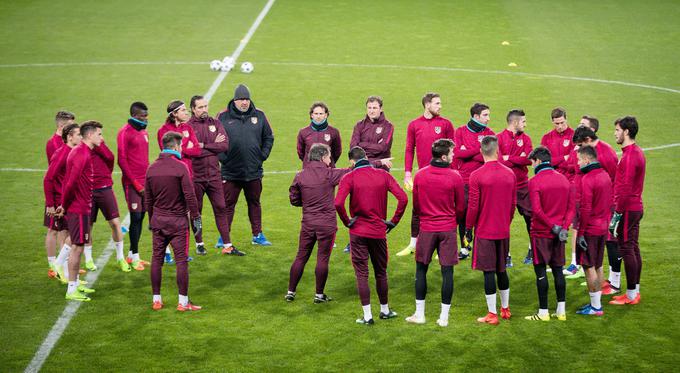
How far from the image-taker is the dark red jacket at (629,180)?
11719 millimetres

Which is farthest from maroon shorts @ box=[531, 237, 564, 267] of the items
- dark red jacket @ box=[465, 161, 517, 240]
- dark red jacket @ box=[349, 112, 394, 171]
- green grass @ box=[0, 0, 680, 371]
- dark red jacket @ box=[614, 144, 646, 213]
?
dark red jacket @ box=[349, 112, 394, 171]

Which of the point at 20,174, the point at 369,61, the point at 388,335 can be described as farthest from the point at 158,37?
the point at 388,335

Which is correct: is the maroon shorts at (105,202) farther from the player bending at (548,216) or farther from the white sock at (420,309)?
the player bending at (548,216)

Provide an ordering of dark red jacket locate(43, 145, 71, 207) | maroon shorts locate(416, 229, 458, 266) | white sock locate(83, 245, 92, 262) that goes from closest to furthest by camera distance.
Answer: maroon shorts locate(416, 229, 458, 266) < dark red jacket locate(43, 145, 71, 207) < white sock locate(83, 245, 92, 262)

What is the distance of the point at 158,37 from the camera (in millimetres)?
31203

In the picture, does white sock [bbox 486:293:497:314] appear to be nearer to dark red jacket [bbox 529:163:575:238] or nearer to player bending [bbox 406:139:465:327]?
player bending [bbox 406:139:465:327]

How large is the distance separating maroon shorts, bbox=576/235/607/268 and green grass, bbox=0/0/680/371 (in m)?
0.71

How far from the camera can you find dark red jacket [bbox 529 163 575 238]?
11008 mm

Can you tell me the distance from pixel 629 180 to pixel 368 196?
10.8 feet

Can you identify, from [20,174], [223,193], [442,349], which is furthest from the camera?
[20,174]

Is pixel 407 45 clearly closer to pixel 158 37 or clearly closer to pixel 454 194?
pixel 158 37

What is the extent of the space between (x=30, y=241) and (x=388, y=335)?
20.9 feet

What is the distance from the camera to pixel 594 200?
37.1ft

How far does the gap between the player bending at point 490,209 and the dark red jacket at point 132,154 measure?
15.8 feet
